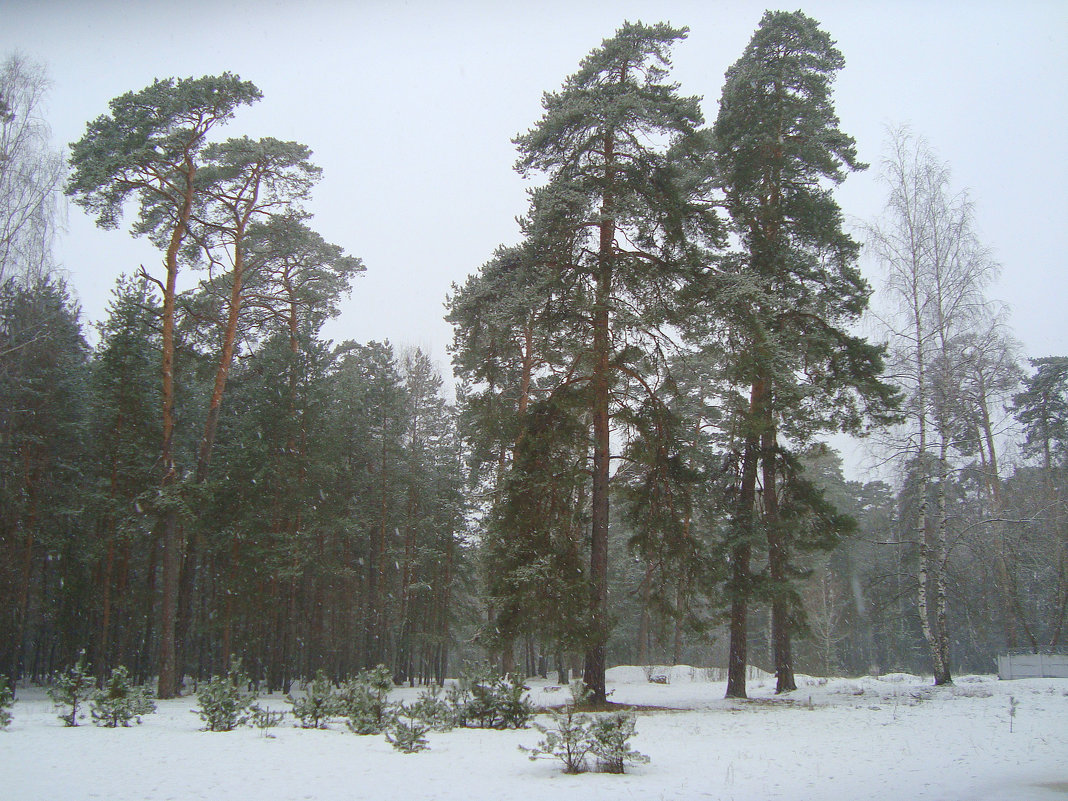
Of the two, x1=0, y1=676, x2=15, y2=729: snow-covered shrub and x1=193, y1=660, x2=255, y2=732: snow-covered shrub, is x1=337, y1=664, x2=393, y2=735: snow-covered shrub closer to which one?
x1=193, y1=660, x2=255, y2=732: snow-covered shrub

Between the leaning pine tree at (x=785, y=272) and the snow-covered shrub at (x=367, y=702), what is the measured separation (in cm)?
781

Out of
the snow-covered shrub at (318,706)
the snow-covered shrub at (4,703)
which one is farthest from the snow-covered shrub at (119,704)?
the snow-covered shrub at (318,706)

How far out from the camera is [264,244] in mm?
22281

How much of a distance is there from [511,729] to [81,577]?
1981 centimetres

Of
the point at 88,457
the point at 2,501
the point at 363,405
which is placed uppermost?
the point at 363,405

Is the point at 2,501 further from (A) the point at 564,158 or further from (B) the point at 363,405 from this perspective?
(A) the point at 564,158

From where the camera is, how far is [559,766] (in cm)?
766

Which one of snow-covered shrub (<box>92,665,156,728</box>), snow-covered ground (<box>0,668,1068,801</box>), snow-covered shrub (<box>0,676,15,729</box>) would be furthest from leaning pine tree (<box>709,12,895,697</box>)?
snow-covered shrub (<box>0,676,15,729</box>)

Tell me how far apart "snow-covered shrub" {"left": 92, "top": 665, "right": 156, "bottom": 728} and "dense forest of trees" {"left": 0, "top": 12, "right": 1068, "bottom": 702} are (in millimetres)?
5804

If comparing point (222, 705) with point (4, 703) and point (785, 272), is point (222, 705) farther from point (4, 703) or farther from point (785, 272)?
point (785, 272)

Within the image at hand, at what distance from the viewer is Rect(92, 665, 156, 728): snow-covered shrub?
10.2m

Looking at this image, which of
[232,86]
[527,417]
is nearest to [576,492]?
[527,417]

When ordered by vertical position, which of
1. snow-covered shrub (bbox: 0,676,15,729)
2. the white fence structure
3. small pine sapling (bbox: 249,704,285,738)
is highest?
snow-covered shrub (bbox: 0,676,15,729)

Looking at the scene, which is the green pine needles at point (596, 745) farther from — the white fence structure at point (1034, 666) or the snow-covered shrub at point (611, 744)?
the white fence structure at point (1034, 666)
